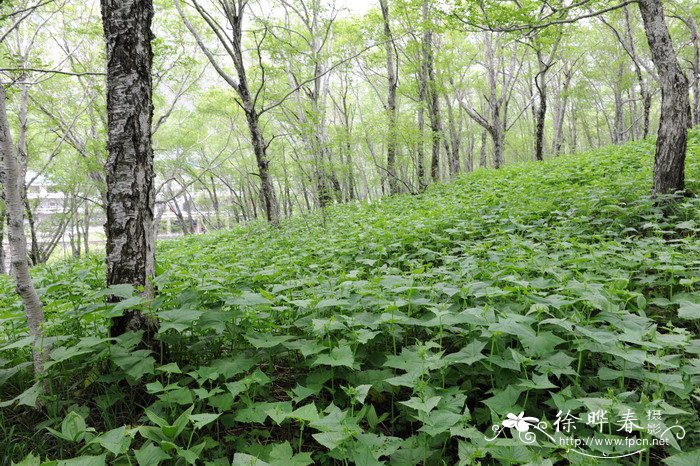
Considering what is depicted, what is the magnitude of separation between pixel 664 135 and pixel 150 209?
6.74 m

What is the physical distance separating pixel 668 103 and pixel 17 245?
300 inches

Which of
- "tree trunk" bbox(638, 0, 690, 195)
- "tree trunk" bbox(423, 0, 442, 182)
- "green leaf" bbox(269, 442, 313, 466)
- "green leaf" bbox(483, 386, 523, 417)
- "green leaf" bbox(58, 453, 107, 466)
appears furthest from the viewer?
"tree trunk" bbox(423, 0, 442, 182)

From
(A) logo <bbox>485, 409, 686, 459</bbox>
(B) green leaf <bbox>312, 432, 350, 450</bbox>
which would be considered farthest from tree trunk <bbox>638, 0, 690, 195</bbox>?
(B) green leaf <bbox>312, 432, 350, 450</bbox>

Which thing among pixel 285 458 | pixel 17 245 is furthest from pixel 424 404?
pixel 17 245

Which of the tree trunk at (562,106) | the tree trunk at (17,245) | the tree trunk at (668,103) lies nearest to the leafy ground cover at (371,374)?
the tree trunk at (17,245)

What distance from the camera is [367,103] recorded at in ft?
101

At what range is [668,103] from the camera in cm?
521

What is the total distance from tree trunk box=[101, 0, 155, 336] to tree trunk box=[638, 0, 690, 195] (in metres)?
6.55

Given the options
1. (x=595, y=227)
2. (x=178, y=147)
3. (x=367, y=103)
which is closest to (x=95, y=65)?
(x=178, y=147)

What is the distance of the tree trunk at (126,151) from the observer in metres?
2.62

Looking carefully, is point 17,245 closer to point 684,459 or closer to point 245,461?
point 245,461

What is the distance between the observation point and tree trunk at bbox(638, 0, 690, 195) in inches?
202

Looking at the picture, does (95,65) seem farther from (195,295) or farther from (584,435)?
(584,435)

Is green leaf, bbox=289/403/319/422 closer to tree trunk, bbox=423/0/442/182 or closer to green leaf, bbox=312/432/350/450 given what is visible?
green leaf, bbox=312/432/350/450
